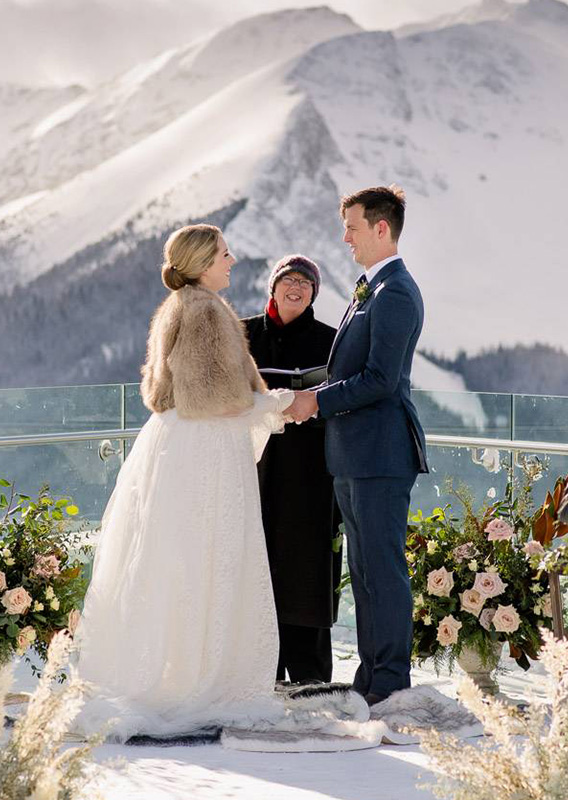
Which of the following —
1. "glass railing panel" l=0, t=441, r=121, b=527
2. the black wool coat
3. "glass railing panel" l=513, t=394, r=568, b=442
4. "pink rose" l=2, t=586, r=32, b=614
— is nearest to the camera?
"pink rose" l=2, t=586, r=32, b=614

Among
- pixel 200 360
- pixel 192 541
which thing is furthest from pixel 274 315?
pixel 192 541

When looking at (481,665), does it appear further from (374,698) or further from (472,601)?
(374,698)

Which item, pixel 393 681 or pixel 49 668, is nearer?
pixel 49 668

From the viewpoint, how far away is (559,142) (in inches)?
1187

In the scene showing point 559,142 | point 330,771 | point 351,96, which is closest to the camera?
point 330,771

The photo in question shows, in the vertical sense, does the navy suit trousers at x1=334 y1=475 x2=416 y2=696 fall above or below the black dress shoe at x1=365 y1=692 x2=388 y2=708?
Result: above

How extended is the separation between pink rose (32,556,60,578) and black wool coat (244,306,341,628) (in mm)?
658

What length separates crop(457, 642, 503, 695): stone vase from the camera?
3874 mm

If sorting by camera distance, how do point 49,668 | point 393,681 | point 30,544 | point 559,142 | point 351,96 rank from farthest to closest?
point 351,96 → point 559,142 → point 30,544 → point 393,681 → point 49,668

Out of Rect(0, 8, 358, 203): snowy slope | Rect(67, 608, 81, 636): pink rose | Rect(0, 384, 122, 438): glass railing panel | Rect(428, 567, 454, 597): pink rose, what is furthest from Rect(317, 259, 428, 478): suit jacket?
Rect(0, 8, 358, 203): snowy slope

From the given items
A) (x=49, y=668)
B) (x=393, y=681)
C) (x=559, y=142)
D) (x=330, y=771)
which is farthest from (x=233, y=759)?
(x=559, y=142)

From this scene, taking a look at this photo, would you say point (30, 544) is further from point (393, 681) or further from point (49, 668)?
point (49, 668)

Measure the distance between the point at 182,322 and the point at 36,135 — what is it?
31.1m

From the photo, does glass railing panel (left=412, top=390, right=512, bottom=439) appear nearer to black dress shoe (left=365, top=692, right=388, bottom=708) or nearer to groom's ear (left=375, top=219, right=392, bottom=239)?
groom's ear (left=375, top=219, right=392, bottom=239)
